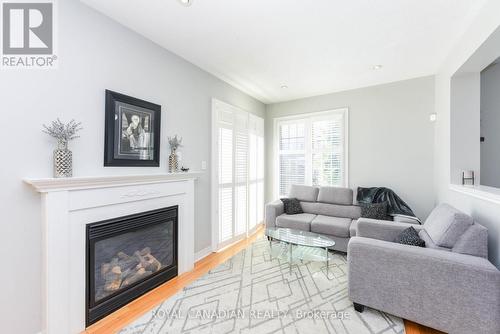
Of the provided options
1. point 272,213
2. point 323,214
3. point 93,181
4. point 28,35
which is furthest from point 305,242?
point 28,35

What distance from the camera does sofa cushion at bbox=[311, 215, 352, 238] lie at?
3143 millimetres

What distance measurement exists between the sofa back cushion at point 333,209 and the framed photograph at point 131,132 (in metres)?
2.75

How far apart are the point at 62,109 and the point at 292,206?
3326 millimetres

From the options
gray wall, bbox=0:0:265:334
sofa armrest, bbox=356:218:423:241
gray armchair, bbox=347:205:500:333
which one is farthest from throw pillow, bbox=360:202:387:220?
gray wall, bbox=0:0:265:334

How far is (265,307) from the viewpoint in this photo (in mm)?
2041

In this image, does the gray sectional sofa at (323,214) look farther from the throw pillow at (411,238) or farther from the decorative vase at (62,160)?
the decorative vase at (62,160)

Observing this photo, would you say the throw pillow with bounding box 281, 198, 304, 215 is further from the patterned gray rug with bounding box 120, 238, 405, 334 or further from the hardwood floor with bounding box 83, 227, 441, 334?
the hardwood floor with bounding box 83, 227, 441, 334

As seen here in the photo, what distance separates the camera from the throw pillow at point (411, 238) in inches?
78.4

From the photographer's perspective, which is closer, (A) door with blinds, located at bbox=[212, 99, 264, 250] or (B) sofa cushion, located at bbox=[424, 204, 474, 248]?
(B) sofa cushion, located at bbox=[424, 204, 474, 248]

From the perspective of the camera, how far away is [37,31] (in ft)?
5.50

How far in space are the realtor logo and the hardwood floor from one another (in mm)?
2152

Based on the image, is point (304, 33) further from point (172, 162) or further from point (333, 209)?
point (333, 209)

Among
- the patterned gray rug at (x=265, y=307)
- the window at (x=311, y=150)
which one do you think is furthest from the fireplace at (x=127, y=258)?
the window at (x=311, y=150)

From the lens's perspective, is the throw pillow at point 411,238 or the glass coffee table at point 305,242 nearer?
the throw pillow at point 411,238
